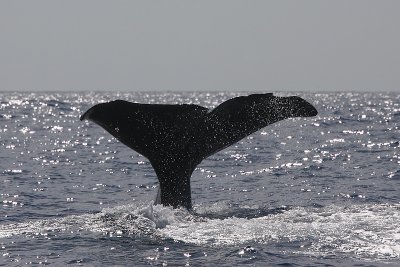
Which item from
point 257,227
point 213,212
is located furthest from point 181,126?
point 213,212

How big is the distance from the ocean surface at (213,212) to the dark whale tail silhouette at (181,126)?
1.77ft

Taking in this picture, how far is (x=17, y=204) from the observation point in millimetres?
13172

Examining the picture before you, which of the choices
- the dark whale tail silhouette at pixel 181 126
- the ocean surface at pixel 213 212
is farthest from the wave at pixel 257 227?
the dark whale tail silhouette at pixel 181 126

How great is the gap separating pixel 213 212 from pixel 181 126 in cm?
193

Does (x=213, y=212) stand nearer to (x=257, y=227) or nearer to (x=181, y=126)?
(x=257, y=227)

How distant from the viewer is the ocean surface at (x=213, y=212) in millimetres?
8445

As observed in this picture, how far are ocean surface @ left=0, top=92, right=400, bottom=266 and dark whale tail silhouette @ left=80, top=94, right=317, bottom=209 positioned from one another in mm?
541

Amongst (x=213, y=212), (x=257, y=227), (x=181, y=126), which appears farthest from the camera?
(x=213, y=212)

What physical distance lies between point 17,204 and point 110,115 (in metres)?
4.63

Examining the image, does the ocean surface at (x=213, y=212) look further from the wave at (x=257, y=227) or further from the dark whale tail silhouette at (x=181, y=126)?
the dark whale tail silhouette at (x=181, y=126)

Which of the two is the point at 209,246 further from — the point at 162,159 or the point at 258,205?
the point at 258,205

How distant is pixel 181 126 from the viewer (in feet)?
31.4

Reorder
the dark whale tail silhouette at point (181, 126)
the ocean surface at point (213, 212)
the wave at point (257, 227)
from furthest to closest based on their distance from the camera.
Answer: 1. the dark whale tail silhouette at point (181, 126)
2. the wave at point (257, 227)
3. the ocean surface at point (213, 212)

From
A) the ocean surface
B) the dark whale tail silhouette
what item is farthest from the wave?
the dark whale tail silhouette
